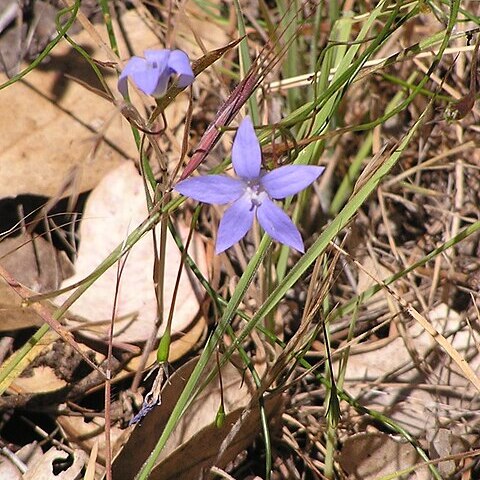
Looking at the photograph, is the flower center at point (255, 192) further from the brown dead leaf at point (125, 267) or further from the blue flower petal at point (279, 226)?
the brown dead leaf at point (125, 267)

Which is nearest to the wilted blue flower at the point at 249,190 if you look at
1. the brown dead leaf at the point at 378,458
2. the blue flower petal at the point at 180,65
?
the blue flower petal at the point at 180,65

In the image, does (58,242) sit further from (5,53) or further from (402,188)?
(402,188)

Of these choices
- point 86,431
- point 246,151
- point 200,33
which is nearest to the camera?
point 246,151

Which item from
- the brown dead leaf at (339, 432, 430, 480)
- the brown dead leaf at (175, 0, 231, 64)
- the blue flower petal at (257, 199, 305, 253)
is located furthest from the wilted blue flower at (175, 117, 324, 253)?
the brown dead leaf at (175, 0, 231, 64)

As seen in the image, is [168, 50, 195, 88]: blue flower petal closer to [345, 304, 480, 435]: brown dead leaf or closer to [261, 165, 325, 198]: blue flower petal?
[261, 165, 325, 198]: blue flower petal

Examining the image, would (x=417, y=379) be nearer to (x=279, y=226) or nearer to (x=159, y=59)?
A: (x=279, y=226)

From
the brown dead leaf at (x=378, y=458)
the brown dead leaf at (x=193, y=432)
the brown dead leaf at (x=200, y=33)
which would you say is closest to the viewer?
the brown dead leaf at (x=193, y=432)

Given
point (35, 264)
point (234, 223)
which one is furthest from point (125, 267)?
point (234, 223)
